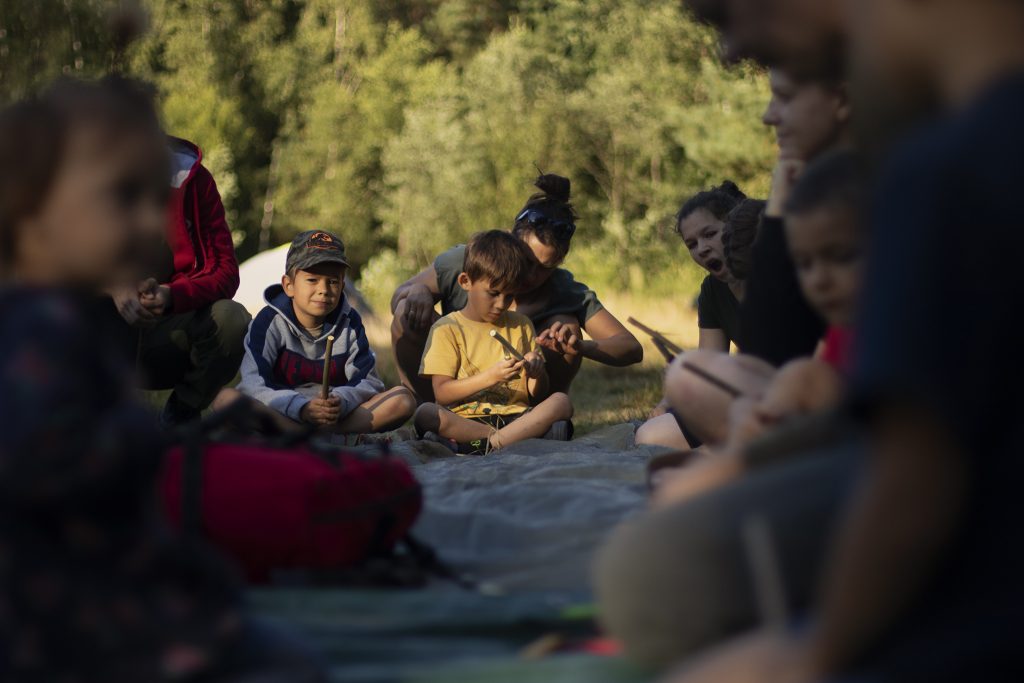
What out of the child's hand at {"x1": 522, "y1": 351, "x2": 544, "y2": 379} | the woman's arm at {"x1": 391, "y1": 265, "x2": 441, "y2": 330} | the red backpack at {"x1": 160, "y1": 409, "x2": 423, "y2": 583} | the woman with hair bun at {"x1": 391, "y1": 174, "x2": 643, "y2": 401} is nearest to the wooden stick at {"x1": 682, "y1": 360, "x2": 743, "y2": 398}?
the red backpack at {"x1": 160, "y1": 409, "x2": 423, "y2": 583}

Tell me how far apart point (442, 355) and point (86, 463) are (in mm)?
3466

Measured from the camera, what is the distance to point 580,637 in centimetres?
202

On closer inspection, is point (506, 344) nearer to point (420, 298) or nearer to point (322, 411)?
point (420, 298)

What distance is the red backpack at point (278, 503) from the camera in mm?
2291

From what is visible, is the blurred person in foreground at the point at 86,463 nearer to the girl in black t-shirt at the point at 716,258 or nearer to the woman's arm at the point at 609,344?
the girl in black t-shirt at the point at 716,258

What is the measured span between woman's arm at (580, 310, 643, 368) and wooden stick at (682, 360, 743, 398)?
2617 mm

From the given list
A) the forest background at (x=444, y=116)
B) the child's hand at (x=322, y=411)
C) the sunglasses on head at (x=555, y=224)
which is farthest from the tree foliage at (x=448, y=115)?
the child's hand at (x=322, y=411)

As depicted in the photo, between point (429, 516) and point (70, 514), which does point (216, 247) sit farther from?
point (70, 514)

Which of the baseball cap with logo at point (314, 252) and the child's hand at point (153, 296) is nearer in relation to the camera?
the child's hand at point (153, 296)

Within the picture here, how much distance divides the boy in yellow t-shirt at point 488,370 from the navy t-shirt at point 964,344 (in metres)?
3.60

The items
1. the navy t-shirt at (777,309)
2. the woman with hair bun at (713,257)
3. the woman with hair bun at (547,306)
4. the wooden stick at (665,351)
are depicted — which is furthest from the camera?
the woman with hair bun at (547,306)

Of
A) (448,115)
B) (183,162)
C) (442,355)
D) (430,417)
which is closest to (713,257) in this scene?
(442,355)

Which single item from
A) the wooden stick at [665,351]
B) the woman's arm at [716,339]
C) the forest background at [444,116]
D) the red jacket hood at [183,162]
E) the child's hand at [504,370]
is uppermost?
the forest background at [444,116]

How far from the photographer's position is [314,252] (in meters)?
4.66
